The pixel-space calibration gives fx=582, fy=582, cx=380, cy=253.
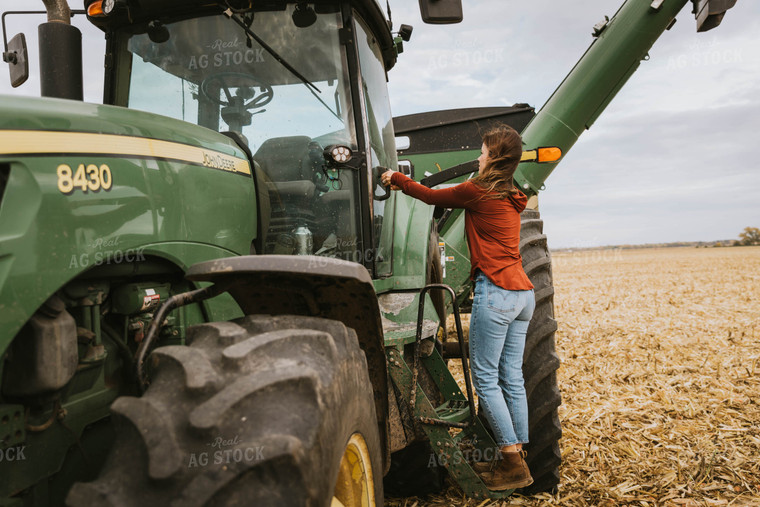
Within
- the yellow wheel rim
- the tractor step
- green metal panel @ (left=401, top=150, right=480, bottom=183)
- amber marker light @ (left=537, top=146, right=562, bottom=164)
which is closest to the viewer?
the yellow wheel rim

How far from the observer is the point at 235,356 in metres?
1.49

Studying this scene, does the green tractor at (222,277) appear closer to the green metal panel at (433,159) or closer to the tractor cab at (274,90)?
the tractor cab at (274,90)

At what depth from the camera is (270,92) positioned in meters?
2.71

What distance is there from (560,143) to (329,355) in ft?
12.7

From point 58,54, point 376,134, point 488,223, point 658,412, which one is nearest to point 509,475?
point 488,223

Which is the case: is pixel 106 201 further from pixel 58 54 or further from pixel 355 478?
pixel 355 478

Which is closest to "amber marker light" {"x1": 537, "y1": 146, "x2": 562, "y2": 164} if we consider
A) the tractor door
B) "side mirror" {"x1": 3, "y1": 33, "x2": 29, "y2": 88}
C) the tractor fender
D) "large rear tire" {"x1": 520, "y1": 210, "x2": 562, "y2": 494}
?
"large rear tire" {"x1": 520, "y1": 210, "x2": 562, "y2": 494}

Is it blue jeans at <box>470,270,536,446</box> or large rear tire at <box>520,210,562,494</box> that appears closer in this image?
blue jeans at <box>470,270,536,446</box>

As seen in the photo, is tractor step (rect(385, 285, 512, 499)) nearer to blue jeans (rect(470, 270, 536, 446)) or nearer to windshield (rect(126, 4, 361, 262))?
blue jeans (rect(470, 270, 536, 446))

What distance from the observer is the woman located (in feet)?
9.58

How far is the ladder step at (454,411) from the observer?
2.85m

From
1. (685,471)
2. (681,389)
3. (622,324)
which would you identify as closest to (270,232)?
(685,471)

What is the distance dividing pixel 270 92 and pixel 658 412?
3717 mm

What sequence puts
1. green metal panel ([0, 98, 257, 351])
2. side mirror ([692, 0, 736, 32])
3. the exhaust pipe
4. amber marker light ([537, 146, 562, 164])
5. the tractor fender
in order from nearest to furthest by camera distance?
green metal panel ([0, 98, 257, 351]) → the tractor fender → the exhaust pipe → amber marker light ([537, 146, 562, 164]) → side mirror ([692, 0, 736, 32])
